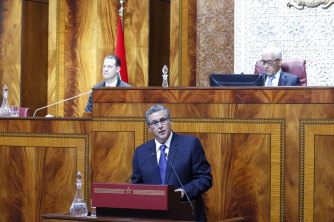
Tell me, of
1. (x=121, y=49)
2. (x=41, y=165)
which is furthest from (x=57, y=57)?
(x=41, y=165)

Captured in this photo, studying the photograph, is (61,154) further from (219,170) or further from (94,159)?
(219,170)

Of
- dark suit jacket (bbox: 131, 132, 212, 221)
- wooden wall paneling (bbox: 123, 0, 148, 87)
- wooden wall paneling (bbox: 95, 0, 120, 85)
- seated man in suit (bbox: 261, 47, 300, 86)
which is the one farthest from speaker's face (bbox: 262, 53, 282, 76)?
wooden wall paneling (bbox: 95, 0, 120, 85)

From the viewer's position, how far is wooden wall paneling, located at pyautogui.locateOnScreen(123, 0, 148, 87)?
6.75 m

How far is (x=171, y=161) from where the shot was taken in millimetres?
3465

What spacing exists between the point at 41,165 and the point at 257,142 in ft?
5.75

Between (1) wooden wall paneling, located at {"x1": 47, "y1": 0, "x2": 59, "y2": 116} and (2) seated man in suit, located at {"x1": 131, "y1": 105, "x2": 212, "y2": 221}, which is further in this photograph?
(1) wooden wall paneling, located at {"x1": 47, "y1": 0, "x2": 59, "y2": 116}

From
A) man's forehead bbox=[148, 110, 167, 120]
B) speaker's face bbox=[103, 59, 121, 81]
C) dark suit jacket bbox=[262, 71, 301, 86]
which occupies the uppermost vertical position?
speaker's face bbox=[103, 59, 121, 81]

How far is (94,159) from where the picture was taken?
4137 mm

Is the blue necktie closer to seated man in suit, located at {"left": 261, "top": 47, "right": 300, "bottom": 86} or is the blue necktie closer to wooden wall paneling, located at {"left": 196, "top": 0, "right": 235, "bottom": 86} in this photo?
seated man in suit, located at {"left": 261, "top": 47, "right": 300, "bottom": 86}

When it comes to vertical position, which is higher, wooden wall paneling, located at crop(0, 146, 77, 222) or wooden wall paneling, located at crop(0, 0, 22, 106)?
wooden wall paneling, located at crop(0, 0, 22, 106)

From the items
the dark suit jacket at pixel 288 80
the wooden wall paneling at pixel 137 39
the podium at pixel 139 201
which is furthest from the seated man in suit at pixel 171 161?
the wooden wall paneling at pixel 137 39

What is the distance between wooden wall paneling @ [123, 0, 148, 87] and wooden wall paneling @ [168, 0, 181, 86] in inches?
13.1

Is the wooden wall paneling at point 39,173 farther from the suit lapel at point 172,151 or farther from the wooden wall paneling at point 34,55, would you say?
the wooden wall paneling at point 34,55

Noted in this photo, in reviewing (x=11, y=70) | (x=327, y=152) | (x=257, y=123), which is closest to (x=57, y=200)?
(x=257, y=123)
